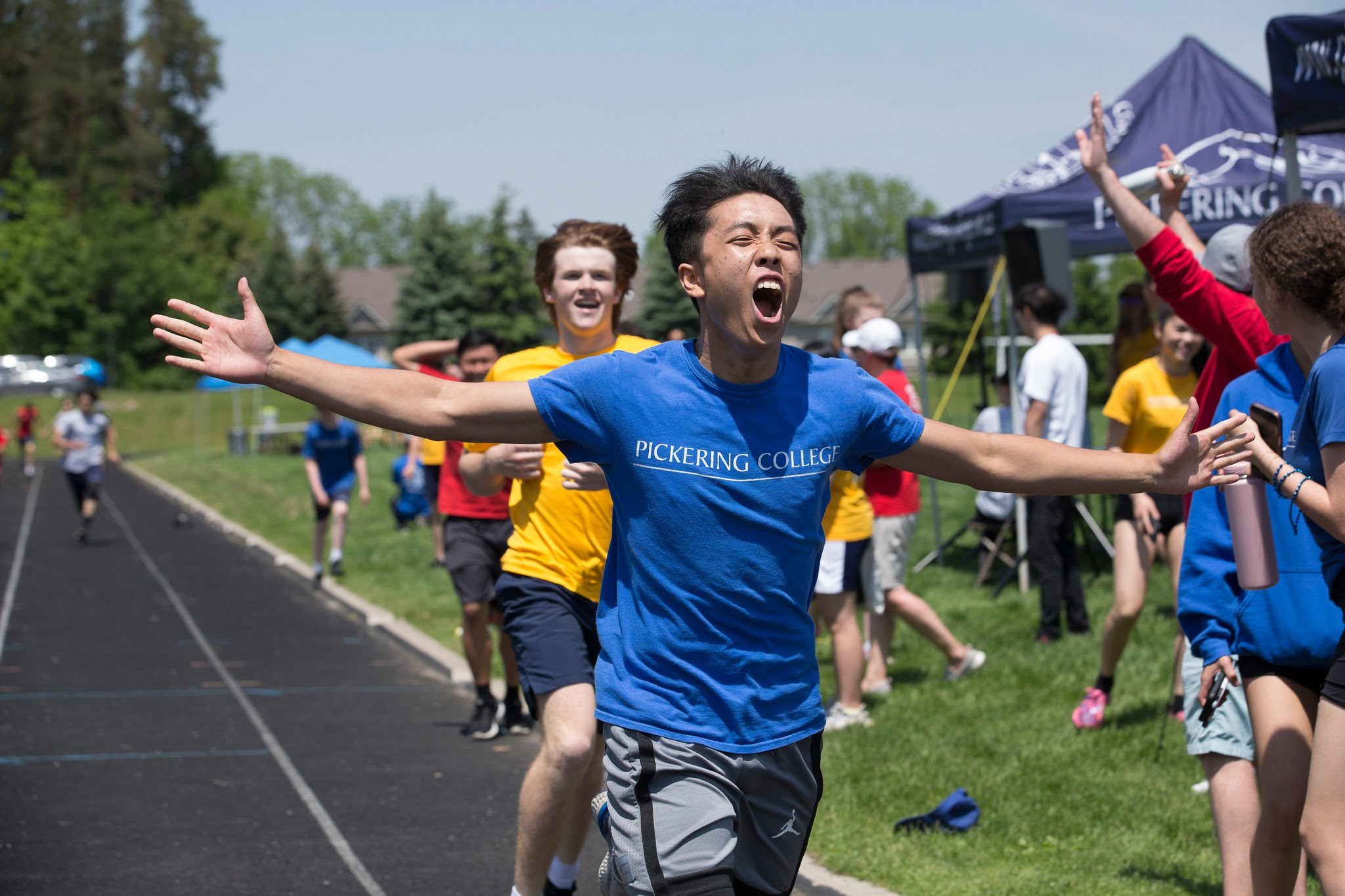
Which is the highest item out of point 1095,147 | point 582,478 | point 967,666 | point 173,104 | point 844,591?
point 173,104

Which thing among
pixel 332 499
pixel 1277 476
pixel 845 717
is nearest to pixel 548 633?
pixel 1277 476

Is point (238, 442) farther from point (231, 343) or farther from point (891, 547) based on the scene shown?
point (231, 343)

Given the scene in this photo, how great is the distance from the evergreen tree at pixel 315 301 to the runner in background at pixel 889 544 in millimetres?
72154

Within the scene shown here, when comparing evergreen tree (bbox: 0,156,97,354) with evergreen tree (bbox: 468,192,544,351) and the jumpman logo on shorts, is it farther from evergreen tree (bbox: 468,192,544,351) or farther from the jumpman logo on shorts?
the jumpman logo on shorts

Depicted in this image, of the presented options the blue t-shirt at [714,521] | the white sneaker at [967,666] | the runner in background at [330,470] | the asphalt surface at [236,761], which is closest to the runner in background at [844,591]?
the white sneaker at [967,666]

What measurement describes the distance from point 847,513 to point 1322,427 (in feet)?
14.2

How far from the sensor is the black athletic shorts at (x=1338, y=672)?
3131 millimetres

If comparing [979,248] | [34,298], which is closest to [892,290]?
[34,298]

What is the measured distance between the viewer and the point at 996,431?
38.2ft

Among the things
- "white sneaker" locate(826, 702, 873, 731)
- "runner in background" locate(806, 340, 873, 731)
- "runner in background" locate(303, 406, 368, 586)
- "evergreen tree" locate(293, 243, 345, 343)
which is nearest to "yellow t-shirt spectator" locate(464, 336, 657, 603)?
"runner in background" locate(806, 340, 873, 731)

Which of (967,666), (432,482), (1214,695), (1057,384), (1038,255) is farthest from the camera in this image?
(432,482)

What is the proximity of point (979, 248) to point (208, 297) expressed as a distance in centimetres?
8084

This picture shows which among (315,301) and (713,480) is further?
(315,301)

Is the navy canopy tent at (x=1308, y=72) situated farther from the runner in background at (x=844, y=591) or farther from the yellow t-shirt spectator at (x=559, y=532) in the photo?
the yellow t-shirt spectator at (x=559, y=532)
